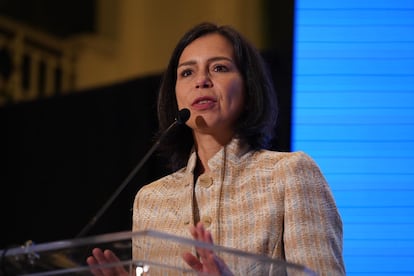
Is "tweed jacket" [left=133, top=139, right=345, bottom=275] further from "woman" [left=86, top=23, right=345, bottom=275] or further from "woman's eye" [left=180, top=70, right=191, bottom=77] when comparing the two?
"woman's eye" [left=180, top=70, right=191, bottom=77]

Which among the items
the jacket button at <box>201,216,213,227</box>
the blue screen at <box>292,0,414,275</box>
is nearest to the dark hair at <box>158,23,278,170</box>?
the jacket button at <box>201,216,213,227</box>

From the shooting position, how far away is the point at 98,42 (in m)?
5.67

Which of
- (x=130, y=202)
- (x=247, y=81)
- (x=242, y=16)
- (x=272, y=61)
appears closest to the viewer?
(x=247, y=81)

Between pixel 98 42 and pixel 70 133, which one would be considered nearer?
pixel 70 133

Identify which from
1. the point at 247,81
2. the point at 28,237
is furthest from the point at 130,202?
the point at 247,81

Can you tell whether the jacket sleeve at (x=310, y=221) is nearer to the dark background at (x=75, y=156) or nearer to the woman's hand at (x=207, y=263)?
the woman's hand at (x=207, y=263)

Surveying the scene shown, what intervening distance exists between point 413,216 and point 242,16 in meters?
2.75

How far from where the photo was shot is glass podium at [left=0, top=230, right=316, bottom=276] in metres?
1.50

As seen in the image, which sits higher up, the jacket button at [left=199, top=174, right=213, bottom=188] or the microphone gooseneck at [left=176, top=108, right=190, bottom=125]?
the microphone gooseneck at [left=176, top=108, right=190, bottom=125]

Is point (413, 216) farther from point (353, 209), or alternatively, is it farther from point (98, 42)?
point (98, 42)

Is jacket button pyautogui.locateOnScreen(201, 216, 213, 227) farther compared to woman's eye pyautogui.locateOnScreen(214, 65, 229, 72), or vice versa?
woman's eye pyautogui.locateOnScreen(214, 65, 229, 72)

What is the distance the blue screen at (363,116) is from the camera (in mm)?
2760

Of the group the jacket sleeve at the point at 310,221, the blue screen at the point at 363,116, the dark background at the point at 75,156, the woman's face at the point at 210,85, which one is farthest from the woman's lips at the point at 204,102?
the dark background at the point at 75,156

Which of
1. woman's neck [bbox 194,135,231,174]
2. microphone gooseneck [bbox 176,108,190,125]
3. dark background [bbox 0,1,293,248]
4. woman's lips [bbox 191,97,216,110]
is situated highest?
woman's lips [bbox 191,97,216,110]
